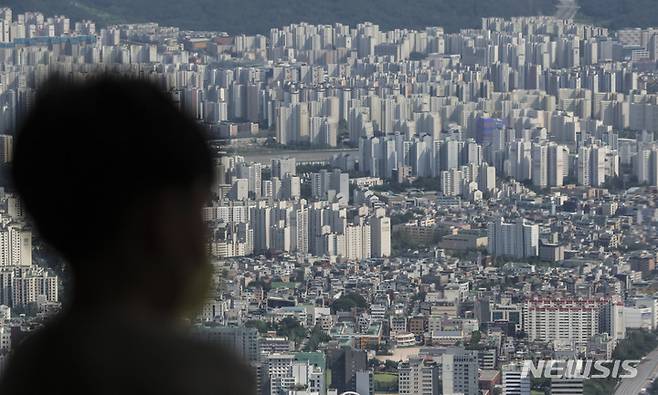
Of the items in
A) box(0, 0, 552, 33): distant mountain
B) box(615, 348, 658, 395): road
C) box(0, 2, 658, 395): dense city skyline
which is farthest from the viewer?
box(0, 0, 552, 33): distant mountain

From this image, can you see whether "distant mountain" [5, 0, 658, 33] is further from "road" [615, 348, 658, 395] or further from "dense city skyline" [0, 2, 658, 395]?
"road" [615, 348, 658, 395]

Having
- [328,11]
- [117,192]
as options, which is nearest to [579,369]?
[117,192]

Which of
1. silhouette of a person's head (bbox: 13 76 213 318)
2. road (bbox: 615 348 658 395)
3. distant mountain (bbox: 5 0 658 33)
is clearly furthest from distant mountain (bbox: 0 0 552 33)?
silhouette of a person's head (bbox: 13 76 213 318)

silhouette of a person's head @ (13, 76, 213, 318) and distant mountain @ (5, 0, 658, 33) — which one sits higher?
distant mountain @ (5, 0, 658, 33)

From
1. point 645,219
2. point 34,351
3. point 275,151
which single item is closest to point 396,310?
point 645,219

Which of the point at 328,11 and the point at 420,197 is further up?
the point at 328,11

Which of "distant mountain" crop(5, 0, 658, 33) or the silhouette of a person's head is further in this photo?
"distant mountain" crop(5, 0, 658, 33)

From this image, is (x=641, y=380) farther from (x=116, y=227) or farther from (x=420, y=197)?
(x=116, y=227)
